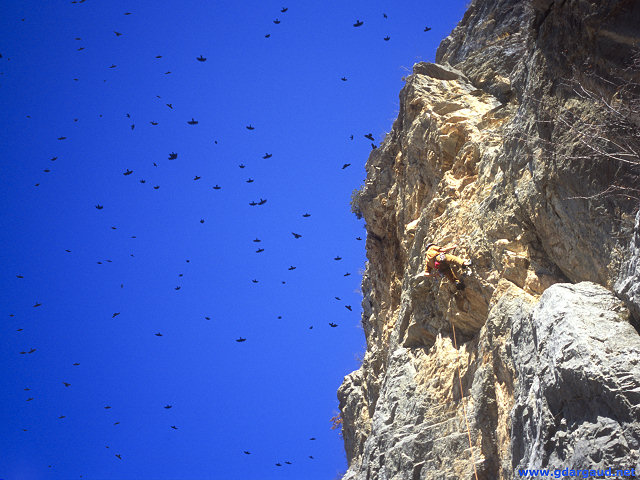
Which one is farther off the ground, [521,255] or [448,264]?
[448,264]

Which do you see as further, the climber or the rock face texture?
the climber

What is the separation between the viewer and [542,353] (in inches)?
261

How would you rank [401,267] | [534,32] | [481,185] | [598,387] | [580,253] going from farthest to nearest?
[401,267]
[481,185]
[534,32]
[580,253]
[598,387]

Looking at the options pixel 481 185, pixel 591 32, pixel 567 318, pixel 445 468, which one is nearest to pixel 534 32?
pixel 591 32

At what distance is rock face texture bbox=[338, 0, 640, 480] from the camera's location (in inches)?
234

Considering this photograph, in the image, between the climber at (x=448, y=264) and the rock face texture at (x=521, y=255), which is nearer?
the rock face texture at (x=521, y=255)

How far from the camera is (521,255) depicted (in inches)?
348

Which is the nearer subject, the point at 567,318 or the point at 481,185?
the point at 567,318

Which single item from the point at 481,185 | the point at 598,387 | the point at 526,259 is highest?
the point at 481,185

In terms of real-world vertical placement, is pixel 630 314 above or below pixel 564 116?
below

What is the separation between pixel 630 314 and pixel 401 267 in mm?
8672

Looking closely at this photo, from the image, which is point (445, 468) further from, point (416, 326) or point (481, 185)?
point (481, 185)

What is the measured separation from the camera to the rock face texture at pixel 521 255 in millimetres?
5953

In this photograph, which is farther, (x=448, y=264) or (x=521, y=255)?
(x=448, y=264)
